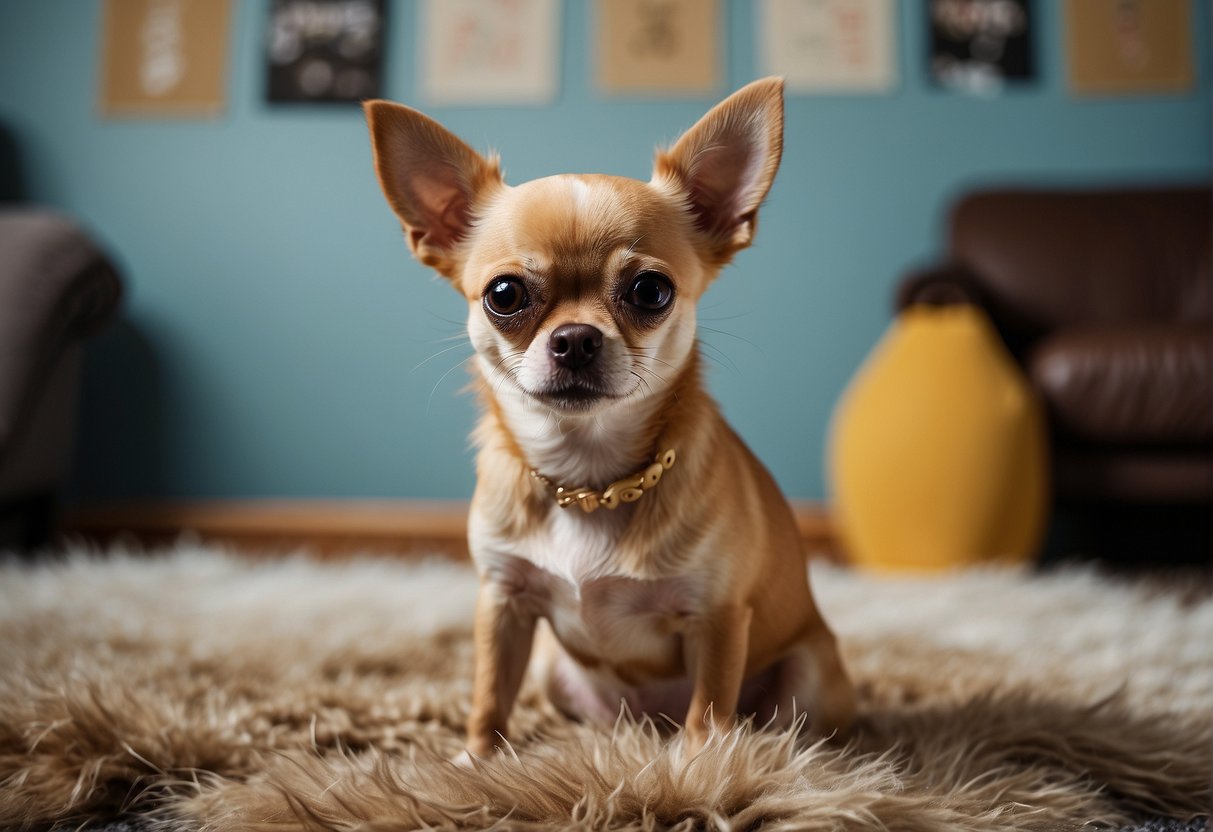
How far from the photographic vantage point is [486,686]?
0.85m

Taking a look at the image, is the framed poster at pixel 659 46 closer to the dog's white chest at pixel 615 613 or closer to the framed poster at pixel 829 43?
the framed poster at pixel 829 43

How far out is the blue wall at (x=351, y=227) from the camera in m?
2.57

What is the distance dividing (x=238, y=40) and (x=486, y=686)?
2395 millimetres

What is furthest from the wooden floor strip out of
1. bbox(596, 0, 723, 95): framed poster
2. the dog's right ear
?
the dog's right ear

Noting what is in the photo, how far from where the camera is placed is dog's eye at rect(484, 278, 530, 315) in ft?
2.45

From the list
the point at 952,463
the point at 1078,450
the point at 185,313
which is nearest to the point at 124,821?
the point at 952,463

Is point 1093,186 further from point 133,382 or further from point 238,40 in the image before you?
point 133,382

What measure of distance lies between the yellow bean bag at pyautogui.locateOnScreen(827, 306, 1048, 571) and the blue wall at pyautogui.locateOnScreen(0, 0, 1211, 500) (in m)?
0.56

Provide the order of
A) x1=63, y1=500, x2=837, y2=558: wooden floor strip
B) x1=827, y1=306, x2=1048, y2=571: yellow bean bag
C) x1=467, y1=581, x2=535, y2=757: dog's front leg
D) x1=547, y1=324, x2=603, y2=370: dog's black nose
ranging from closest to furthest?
x1=547, y1=324, x2=603, y2=370: dog's black nose < x1=467, y1=581, x2=535, y2=757: dog's front leg < x1=827, y1=306, x2=1048, y2=571: yellow bean bag < x1=63, y1=500, x2=837, y2=558: wooden floor strip

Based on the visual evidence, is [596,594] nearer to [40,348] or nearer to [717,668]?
[717,668]

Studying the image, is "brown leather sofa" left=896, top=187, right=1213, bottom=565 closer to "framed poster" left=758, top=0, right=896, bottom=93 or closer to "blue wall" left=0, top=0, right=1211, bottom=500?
"blue wall" left=0, top=0, right=1211, bottom=500

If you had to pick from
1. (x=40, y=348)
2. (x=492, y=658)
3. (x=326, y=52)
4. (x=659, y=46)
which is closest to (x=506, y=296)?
(x=492, y=658)

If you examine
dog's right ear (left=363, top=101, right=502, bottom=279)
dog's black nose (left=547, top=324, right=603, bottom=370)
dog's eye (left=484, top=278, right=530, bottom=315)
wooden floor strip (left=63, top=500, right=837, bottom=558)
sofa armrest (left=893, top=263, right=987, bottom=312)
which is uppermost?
dog's right ear (left=363, top=101, right=502, bottom=279)

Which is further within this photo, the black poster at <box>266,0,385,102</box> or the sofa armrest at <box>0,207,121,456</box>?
the black poster at <box>266,0,385,102</box>
